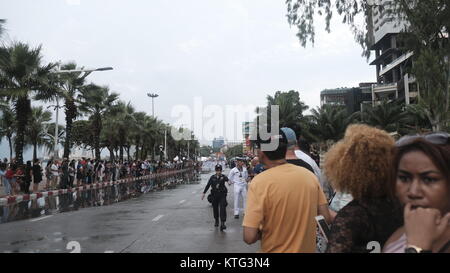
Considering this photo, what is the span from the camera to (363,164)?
7.50ft

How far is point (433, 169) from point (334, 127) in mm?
54329

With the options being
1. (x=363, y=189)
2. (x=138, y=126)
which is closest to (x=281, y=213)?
(x=363, y=189)

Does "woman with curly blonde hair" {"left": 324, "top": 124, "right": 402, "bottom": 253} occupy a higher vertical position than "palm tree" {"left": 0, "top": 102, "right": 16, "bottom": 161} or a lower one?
lower

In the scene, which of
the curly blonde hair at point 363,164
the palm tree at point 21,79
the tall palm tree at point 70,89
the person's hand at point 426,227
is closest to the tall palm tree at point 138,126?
the tall palm tree at point 70,89

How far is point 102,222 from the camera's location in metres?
12.0

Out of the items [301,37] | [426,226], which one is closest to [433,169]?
[426,226]

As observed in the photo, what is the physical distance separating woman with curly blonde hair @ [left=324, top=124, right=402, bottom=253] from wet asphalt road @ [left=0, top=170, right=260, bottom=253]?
5.44 m

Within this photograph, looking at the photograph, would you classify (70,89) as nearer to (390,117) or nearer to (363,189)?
(363,189)

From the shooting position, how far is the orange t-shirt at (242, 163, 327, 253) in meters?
2.95

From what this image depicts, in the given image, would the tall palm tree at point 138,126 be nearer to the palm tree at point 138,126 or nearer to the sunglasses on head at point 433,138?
the palm tree at point 138,126

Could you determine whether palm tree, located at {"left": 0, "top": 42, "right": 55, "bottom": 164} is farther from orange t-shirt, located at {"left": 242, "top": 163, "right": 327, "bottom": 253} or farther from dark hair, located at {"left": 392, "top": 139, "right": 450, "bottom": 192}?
dark hair, located at {"left": 392, "top": 139, "right": 450, "bottom": 192}

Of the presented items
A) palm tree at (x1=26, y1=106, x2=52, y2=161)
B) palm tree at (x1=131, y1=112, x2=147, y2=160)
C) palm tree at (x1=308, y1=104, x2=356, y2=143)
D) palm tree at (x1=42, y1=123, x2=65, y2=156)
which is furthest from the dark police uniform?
palm tree at (x1=42, y1=123, x2=65, y2=156)

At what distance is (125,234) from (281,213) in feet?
24.1
